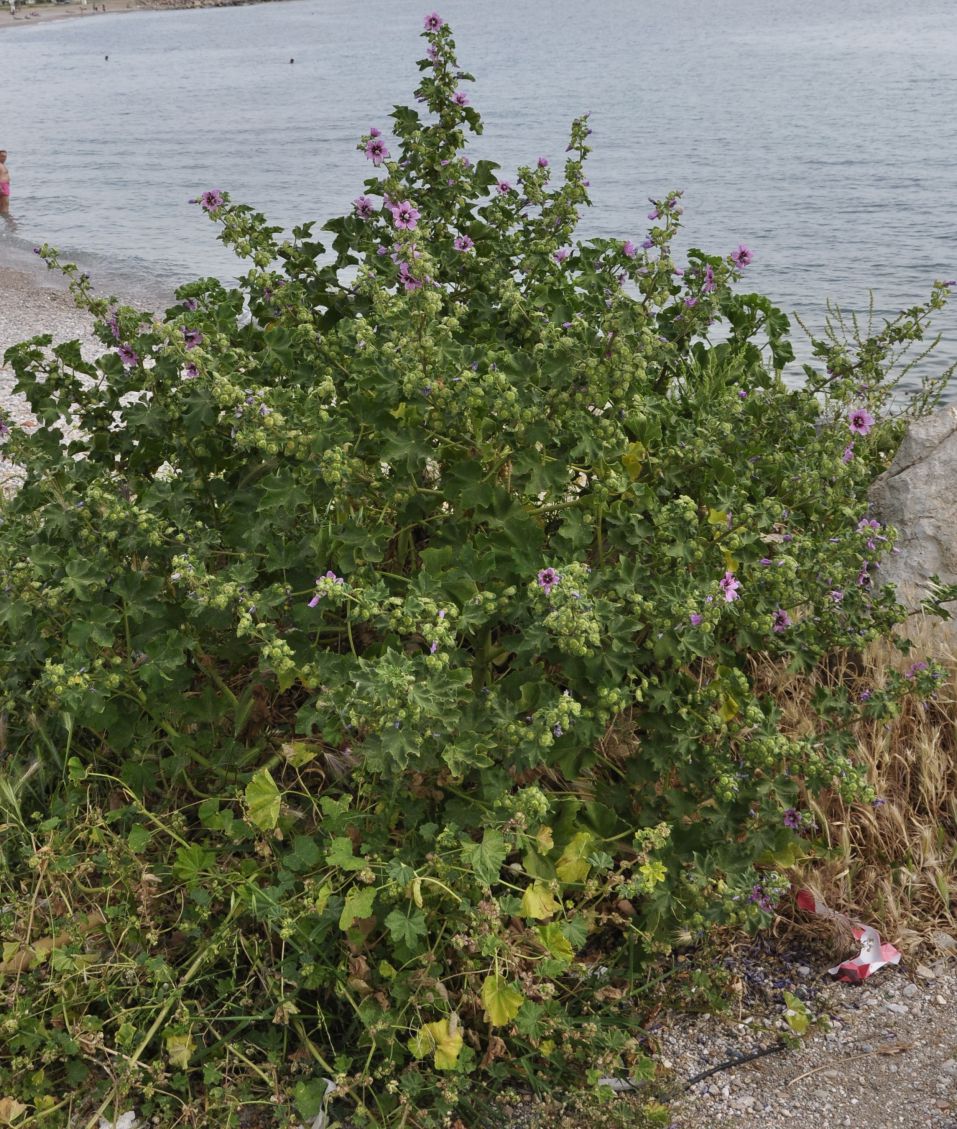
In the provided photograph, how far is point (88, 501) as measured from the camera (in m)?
3.20

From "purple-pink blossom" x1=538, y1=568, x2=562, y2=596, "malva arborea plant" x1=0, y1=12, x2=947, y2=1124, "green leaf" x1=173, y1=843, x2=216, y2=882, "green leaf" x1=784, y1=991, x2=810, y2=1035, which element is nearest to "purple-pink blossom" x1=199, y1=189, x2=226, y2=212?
"malva arborea plant" x1=0, y1=12, x2=947, y2=1124

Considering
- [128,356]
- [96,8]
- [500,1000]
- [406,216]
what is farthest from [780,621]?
[96,8]

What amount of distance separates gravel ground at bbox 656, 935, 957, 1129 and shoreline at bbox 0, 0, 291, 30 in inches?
Result: 4083

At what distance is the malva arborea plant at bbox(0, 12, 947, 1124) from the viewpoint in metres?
2.79

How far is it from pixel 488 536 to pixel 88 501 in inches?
43.2

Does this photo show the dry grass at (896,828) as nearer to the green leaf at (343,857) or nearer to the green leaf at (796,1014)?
the green leaf at (796,1014)

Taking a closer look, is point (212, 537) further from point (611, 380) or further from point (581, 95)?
point (581, 95)

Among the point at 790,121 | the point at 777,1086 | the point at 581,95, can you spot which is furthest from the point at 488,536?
the point at 581,95

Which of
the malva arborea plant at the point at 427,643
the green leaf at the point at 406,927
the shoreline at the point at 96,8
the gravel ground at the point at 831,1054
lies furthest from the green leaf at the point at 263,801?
the shoreline at the point at 96,8

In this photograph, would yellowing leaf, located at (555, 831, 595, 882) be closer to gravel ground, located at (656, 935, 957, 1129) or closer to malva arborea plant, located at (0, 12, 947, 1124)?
malva arborea plant, located at (0, 12, 947, 1124)

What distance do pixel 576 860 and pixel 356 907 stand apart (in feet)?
2.00

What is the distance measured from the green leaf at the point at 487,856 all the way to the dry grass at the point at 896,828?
105 centimetres

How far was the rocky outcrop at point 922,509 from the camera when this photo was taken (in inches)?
179

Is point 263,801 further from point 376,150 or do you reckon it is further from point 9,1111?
point 376,150
